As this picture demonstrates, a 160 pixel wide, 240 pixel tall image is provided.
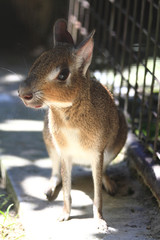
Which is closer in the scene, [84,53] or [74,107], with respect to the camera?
[84,53]

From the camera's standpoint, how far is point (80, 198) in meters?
4.67

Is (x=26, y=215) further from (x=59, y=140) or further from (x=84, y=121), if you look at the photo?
(x=84, y=121)

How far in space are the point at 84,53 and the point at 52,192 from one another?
5.40ft

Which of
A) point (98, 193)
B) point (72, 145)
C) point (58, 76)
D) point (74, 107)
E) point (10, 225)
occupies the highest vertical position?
point (58, 76)

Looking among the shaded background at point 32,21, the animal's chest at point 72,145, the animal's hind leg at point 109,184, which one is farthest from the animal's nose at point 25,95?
the shaded background at point 32,21

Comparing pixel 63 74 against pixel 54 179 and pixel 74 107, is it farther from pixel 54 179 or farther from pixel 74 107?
pixel 54 179

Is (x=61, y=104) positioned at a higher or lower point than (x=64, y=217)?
higher

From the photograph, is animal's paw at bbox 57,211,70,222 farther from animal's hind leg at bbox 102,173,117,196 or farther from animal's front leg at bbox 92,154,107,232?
animal's hind leg at bbox 102,173,117,196

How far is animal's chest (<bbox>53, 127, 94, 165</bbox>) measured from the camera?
388 centimetres

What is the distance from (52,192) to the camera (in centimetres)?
470

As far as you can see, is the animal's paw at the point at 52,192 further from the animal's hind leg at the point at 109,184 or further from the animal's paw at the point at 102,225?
the animal's paw at the point at 102,225

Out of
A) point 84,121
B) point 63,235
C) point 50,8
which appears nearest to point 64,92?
point 84,121

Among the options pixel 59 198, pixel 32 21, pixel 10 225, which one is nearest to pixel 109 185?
pixel 59 198

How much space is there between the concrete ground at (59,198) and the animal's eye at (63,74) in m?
0.51
